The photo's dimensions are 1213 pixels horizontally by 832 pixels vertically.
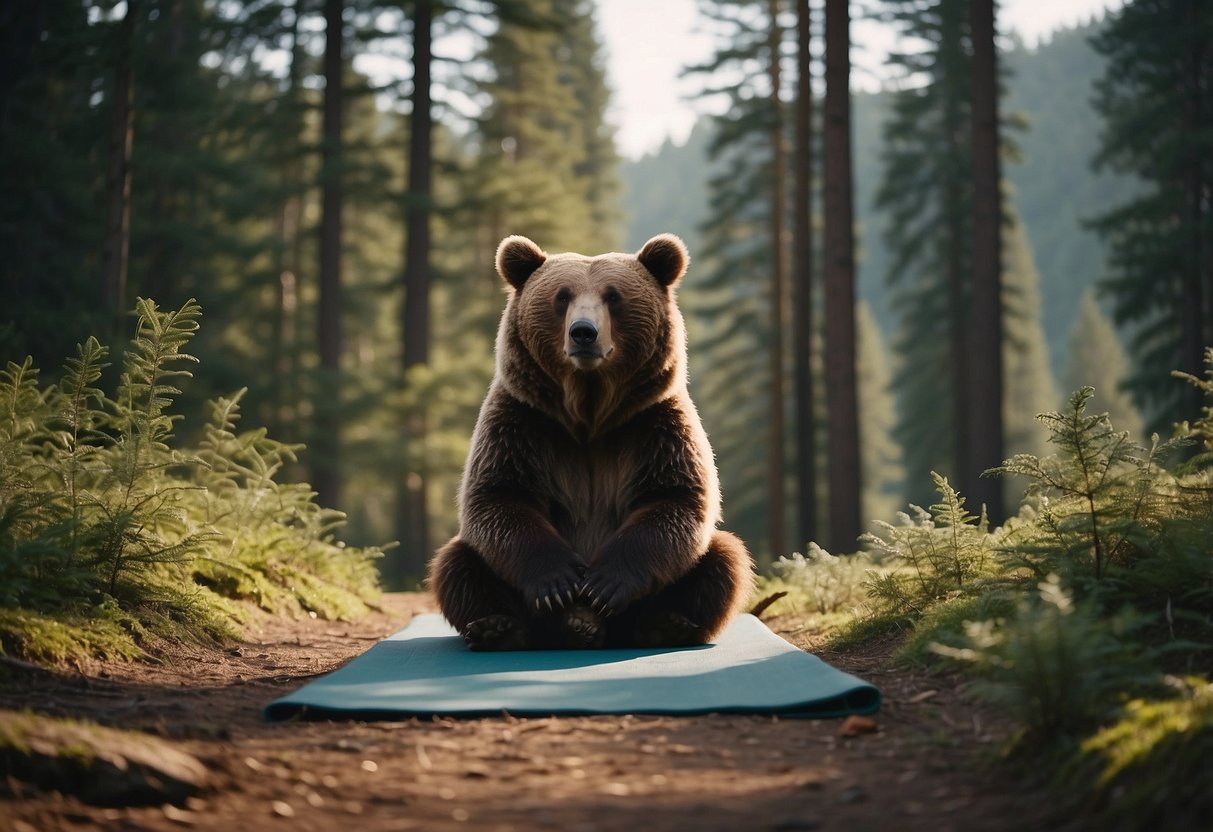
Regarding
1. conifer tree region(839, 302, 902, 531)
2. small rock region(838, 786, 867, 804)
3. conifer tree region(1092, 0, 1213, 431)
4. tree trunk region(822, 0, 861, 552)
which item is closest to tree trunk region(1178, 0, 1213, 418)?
conifer tree region(1092, 0, 1213, 431)

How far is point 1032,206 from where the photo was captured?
408ft

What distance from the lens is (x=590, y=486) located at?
234 inches

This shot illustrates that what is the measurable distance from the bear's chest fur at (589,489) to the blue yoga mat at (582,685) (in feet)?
2.53

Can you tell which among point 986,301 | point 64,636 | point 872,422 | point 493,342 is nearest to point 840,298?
point 986,301

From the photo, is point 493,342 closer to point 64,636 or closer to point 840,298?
point 840,298

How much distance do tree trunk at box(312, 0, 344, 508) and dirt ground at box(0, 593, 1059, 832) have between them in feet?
47.0

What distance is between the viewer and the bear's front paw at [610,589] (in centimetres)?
526

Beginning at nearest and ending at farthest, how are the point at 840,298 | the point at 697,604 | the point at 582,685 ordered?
1. the point at 582,685
2. the point at 697,604
3. the point at 840,298

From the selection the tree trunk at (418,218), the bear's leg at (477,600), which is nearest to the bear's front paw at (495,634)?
the bear's leg at (477,600)

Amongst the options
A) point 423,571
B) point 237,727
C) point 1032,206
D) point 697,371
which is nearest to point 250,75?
point 423,571

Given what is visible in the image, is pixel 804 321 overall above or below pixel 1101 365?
below

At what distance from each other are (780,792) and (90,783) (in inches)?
74.9

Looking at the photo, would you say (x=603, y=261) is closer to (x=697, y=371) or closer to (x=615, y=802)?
(x=615, y=802)

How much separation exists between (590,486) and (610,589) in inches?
32.5
